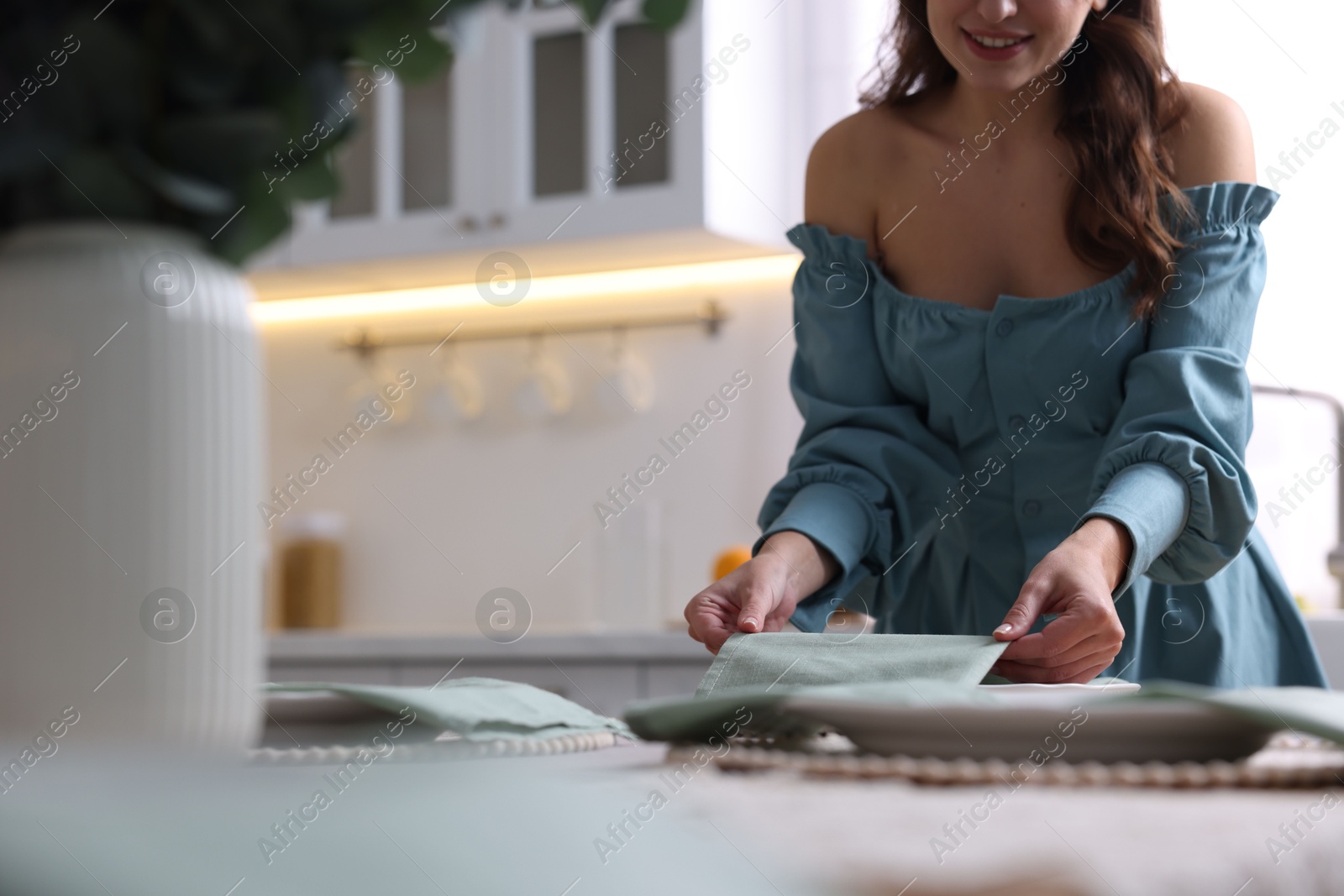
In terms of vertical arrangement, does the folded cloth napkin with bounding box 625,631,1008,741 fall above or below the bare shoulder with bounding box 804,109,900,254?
below

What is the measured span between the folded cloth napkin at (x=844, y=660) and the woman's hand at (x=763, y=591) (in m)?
0.17

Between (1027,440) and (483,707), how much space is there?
0.65 m

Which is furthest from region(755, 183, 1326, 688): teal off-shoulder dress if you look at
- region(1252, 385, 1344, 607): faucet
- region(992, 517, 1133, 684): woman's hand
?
region(1252, 385, 1344, 607): faucet

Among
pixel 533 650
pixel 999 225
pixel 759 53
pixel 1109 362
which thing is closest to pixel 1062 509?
pixel 1109 362

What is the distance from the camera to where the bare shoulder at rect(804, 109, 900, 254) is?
45.3 inches

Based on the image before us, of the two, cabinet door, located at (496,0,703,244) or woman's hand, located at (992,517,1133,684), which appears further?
cabinet door, located at (496,0,703,244)

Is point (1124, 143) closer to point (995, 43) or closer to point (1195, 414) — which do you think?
point (995, 43)

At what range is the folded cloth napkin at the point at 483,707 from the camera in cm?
48

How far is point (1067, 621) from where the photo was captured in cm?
70

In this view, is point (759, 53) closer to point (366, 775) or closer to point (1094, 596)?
point (1094, 596)

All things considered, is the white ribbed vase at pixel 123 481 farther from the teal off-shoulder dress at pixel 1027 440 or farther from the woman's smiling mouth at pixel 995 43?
the woman's smiling mouth at pixel 995 43

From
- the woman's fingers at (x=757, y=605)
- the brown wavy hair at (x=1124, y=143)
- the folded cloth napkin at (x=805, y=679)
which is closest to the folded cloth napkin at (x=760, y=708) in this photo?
the folded cloth napkin at (x=805, y=679)

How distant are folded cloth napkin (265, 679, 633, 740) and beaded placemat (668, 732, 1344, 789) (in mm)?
82

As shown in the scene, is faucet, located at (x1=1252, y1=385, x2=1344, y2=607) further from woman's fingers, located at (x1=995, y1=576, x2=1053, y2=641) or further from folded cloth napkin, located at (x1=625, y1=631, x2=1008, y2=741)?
folded cloth napkin, located at (x1=625, y1=631, x2=1008, y2=741)
